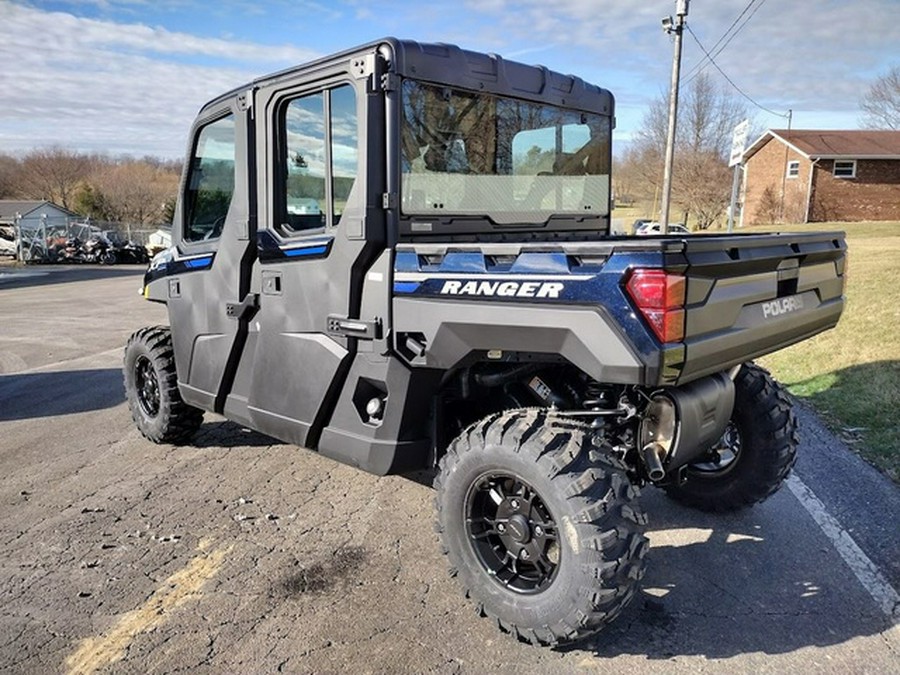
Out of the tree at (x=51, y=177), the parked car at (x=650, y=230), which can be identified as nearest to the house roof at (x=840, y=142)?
the parked car at (x=650, y=230)

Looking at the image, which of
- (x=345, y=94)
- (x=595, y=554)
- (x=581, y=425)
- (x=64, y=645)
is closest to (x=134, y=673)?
(x=64, y=645)

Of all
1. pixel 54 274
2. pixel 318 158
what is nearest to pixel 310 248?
pixel 318 158

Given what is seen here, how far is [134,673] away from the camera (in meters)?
2.84

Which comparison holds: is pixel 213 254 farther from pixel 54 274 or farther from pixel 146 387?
pixel 54 274

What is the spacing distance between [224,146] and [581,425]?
2.99 meters

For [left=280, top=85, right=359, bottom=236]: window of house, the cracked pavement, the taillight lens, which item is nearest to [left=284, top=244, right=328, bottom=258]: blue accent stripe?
[left=280, top=85, right=359, bottom=236]: window of house

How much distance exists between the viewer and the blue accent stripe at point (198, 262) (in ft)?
15.3

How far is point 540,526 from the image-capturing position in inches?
122

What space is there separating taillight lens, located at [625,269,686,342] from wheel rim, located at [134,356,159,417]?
4407mm

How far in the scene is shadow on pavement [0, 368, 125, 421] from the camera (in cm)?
688

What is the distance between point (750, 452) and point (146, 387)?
15.3ft

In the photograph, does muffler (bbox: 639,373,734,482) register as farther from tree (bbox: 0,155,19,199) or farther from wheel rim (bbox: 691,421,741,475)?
tree (bbox: 0,155,19,199)

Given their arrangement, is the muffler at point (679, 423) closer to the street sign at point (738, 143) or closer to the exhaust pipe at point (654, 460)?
the exhaust pipe at point (654, 460)

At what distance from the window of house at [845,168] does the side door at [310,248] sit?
3702 cm
